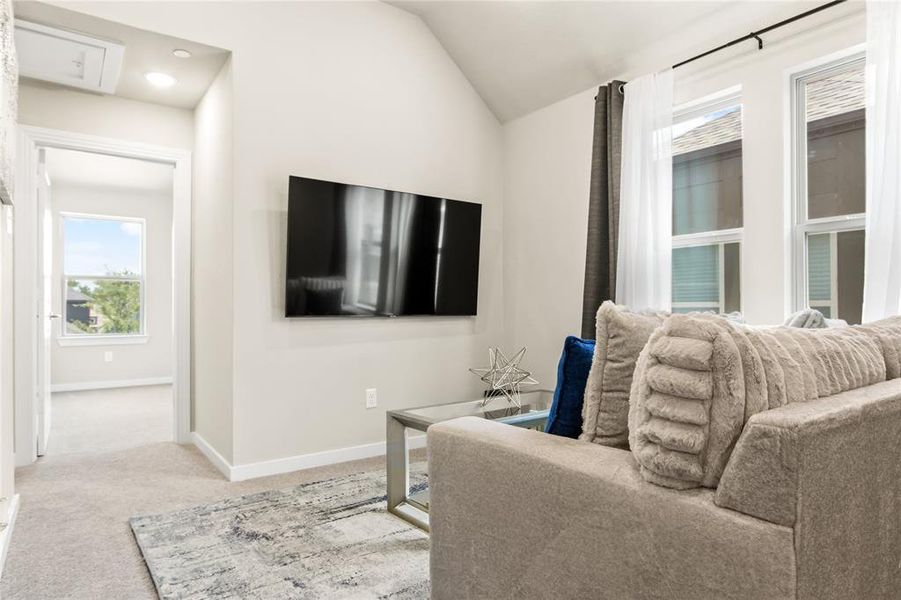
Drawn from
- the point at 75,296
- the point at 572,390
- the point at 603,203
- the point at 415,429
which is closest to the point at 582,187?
the point at 603,203

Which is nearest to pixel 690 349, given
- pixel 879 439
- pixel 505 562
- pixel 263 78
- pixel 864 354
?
pixel 879 439

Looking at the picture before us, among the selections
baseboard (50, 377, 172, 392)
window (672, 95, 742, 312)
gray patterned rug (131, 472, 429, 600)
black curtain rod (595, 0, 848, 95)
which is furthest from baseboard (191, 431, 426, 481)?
baseboard (50, 377, 172, 392)

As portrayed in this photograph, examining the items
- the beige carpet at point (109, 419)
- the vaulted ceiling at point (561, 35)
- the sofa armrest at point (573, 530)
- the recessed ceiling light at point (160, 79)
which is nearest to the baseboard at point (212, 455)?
the beige carpet at point (109, 419)

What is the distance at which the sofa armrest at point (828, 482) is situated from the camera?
912 millimetres

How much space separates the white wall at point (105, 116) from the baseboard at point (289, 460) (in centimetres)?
217

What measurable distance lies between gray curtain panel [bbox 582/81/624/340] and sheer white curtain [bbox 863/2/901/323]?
1266 mm

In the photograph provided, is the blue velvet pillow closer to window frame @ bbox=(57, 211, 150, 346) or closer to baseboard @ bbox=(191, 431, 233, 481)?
baseboard @ bbox=(191, 431, 233, 481)

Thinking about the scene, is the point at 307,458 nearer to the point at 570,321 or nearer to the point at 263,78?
the point at 570,321

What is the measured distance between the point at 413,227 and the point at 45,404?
2.81 metres

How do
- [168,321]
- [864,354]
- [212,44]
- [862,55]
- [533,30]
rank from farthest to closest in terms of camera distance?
1. [168,321]
2. [533,30]
3. [212,44]
4. [862,55]
5. [864,354]

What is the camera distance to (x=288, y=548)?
2.21m

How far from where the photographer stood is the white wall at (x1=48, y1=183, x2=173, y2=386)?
660cm

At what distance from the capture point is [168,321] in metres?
7.27

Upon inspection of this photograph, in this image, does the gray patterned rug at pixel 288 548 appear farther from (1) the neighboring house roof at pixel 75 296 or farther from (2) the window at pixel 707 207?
(1) the neighboring house roof at pixel 75 296
